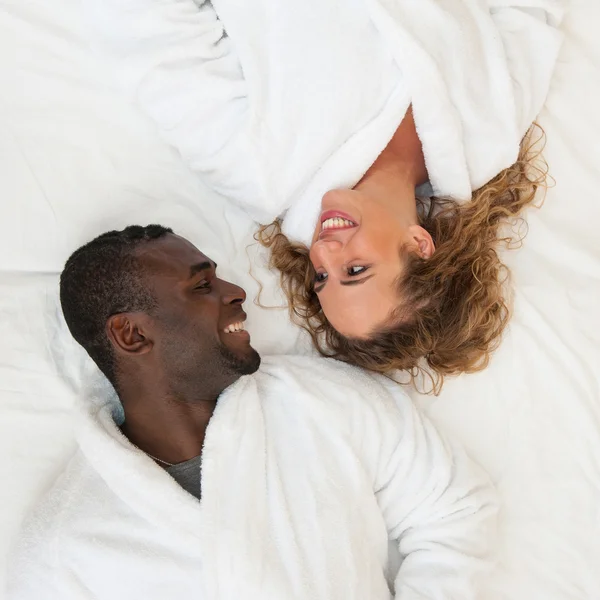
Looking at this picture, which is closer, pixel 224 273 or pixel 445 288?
pixel 445 288

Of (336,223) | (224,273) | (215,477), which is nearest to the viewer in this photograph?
(215,477)

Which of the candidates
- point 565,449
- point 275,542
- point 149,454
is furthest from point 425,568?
point 149,454

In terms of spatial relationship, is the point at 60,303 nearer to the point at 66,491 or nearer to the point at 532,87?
the point at 66,491

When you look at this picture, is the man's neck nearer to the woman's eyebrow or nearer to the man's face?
the man's face

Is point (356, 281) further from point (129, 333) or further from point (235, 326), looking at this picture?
point (129, 333)

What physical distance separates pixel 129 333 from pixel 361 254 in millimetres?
485

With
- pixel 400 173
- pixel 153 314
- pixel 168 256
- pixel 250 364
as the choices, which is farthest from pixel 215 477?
pixel 400 173

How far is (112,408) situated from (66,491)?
7.8 inches

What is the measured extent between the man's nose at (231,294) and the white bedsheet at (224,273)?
0.17 metres

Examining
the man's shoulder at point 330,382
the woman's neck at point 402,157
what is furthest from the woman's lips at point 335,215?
the man's shoulder at point 330,382

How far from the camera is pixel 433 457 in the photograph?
1.52 metres

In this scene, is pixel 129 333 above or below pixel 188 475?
above

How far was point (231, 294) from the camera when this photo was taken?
1.46 m

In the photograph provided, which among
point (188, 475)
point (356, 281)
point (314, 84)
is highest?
point (314, 84)
